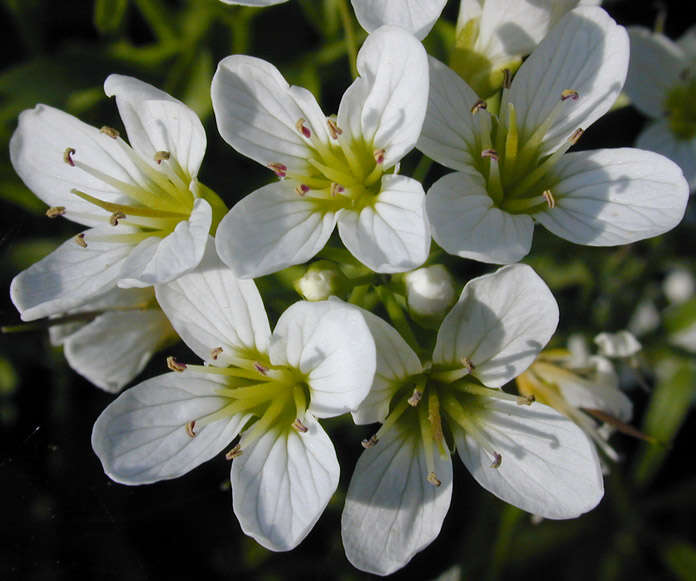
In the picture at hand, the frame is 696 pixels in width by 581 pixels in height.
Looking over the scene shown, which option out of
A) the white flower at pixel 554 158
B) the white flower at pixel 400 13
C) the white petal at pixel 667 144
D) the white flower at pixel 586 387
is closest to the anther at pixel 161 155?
the white flower at pixel 400 13

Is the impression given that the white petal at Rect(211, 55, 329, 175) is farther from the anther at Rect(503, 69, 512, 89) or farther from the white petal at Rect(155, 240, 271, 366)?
the anther at Rect(503, 69, 512, 89)

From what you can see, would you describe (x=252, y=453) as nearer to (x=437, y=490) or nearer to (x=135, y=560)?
(x=437, y=490)

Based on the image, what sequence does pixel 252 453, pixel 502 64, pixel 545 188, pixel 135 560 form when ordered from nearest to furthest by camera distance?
pixel 252 453 < pixel 545 188 < pixel 502 64 < pixel 135 560

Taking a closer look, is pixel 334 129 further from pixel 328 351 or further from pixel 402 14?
pixel 328 351

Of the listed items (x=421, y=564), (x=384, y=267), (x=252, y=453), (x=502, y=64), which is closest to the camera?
(x=384, y=267)

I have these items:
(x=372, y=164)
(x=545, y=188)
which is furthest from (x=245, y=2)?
(x=545, y=188)

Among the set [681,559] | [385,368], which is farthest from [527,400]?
[681,559]
